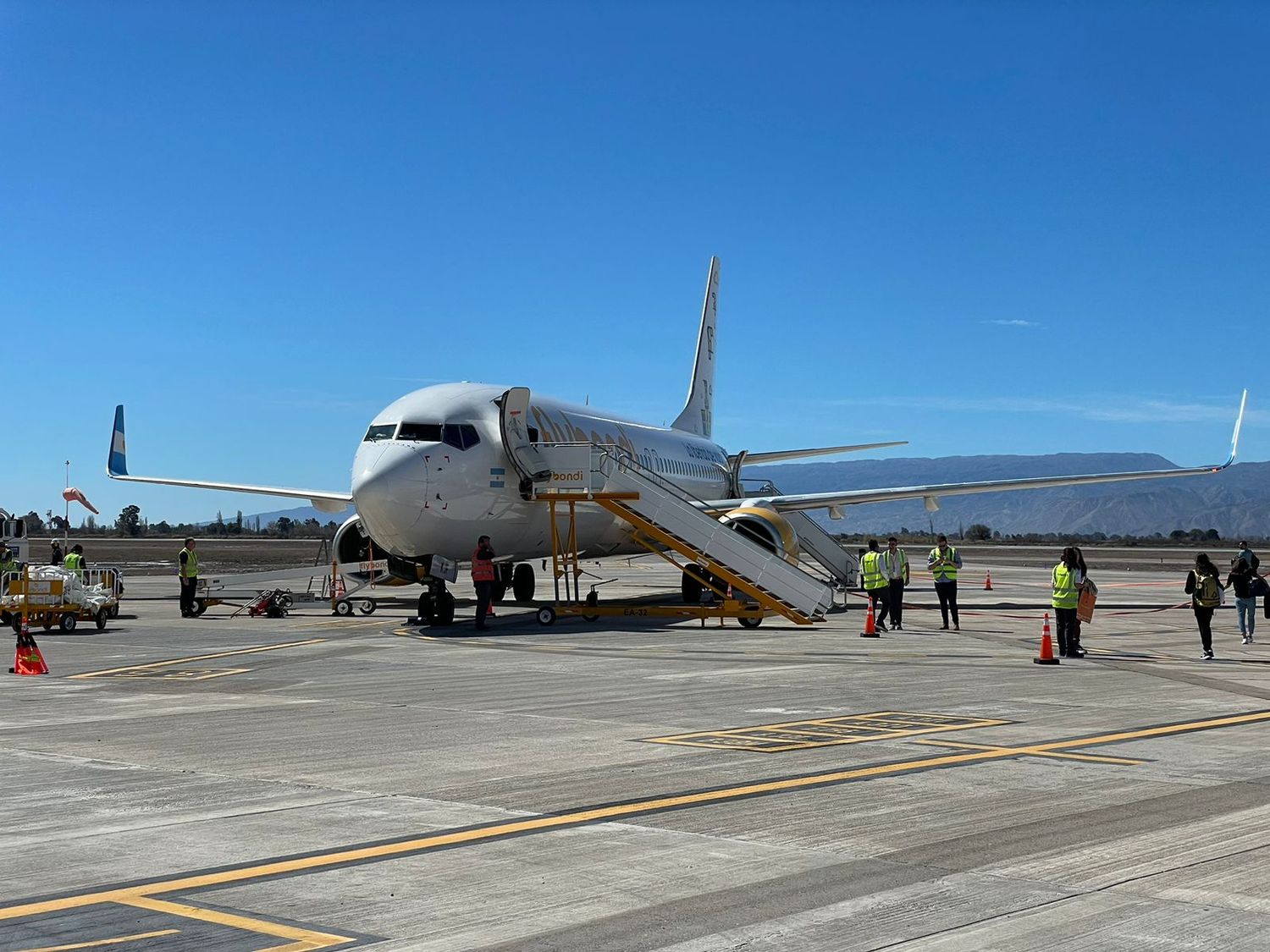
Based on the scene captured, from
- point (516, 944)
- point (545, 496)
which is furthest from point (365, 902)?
point (545, 496)

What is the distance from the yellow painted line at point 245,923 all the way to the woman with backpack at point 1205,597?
16971 millimetres

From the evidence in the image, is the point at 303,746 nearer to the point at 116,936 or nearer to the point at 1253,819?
the point at 116,936

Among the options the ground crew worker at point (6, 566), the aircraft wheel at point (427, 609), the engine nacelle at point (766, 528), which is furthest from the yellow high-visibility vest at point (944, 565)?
the ground crew worker at point (6, 566)

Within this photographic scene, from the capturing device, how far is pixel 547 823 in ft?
26.6

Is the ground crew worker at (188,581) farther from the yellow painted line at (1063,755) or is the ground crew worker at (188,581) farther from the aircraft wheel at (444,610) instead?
the yellow painted line at (1063,755)

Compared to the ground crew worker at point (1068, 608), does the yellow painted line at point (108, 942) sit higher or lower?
lower

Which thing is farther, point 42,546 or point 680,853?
point 42,546

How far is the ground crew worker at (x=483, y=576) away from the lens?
24984 mm

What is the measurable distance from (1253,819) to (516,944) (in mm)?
4800

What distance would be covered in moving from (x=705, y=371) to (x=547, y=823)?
4438 cm

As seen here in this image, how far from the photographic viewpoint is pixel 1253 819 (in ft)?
26.6

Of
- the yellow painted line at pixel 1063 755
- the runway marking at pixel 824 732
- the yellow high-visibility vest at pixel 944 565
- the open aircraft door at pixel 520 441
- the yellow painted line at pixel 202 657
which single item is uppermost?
the open aircraft door at pixel 520 441

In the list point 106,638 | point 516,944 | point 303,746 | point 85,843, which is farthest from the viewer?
point 106,638

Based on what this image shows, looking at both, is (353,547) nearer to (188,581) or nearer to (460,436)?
(188,581)
